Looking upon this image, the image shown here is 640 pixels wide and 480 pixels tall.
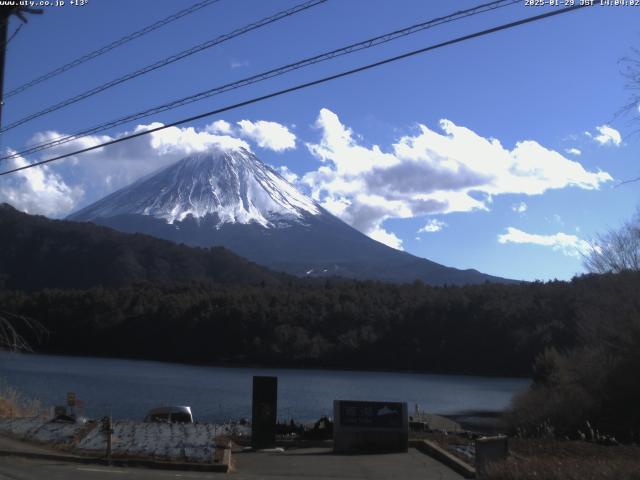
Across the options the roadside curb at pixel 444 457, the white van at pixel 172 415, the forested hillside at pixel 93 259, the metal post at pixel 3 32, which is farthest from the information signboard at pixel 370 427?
the forested hillside at pixel 93 259

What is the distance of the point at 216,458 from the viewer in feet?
46.3

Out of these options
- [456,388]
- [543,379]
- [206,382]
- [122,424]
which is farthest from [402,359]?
[122,424]

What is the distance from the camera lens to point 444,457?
15.4 meters

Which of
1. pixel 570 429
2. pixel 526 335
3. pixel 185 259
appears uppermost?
pixel 185 259

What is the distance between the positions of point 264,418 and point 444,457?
3584 mm

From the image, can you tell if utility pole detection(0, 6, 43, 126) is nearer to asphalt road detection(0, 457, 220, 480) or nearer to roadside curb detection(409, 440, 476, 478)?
asphalt road detection(0, 457, 220, 480)

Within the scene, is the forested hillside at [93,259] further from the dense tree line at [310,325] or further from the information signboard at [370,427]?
the information signboard at [370,427]

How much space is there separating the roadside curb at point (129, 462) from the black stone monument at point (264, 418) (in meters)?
2.30

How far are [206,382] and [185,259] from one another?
333ft

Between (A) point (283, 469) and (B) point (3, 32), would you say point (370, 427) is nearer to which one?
(A) point (283, 469)

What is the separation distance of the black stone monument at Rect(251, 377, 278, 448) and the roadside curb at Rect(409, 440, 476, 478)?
3.01 meters

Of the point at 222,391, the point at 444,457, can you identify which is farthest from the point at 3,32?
the point at 222,391

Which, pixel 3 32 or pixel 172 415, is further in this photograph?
pixel 172 415

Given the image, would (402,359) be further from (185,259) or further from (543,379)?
(185,259)
